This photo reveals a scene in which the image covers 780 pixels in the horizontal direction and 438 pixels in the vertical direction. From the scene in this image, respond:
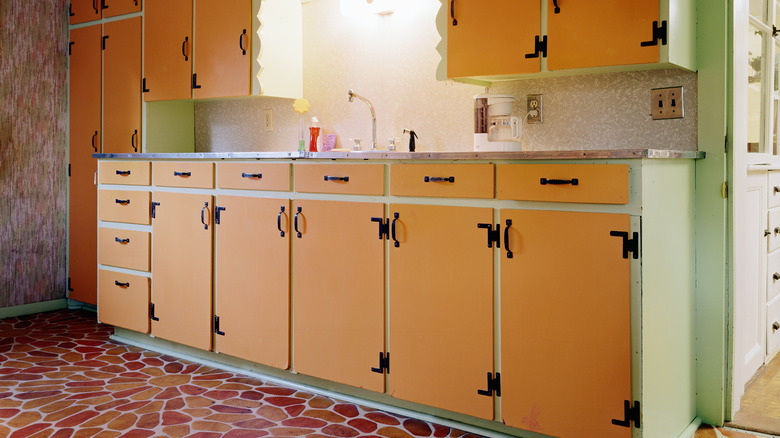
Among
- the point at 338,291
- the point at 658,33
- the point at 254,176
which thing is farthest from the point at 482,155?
the point at 254,176

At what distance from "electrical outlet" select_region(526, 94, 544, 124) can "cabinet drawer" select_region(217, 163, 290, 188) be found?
1073 mm

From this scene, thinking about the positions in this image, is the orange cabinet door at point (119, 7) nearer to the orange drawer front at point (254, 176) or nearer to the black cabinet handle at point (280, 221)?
the orange drawer front at point (254, 176)

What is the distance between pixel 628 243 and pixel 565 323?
0.34m

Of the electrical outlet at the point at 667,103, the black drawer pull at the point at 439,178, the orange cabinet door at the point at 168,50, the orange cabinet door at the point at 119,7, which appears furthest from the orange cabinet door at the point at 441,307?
the orange cabinet door at the point at 119,7

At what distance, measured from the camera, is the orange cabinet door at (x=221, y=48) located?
3555 mm

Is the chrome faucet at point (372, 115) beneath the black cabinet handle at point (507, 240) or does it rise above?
above

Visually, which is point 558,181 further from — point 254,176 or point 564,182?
point 254,176

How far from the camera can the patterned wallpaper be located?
14.3 feet

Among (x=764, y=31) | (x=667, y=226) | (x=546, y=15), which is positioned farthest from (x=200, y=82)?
(x=764, y=31)

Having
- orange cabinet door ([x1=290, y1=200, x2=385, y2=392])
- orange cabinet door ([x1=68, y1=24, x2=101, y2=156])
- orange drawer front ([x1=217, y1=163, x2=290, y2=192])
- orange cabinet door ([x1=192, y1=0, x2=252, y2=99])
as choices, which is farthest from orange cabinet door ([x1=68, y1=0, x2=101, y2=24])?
orange cabinet door ([x1=290, y1=200, x2=385, y2=392])

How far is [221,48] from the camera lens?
3650 mm

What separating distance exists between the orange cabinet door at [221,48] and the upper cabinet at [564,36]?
49.6 inches

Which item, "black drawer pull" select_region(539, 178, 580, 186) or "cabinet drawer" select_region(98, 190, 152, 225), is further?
"cabinet drawer" select_region(98, 190, 152, 225)

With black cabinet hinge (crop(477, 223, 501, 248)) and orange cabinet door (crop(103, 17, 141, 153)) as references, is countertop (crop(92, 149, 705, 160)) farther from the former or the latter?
orange cabinet door (crop(103, 17, 141, 153))
